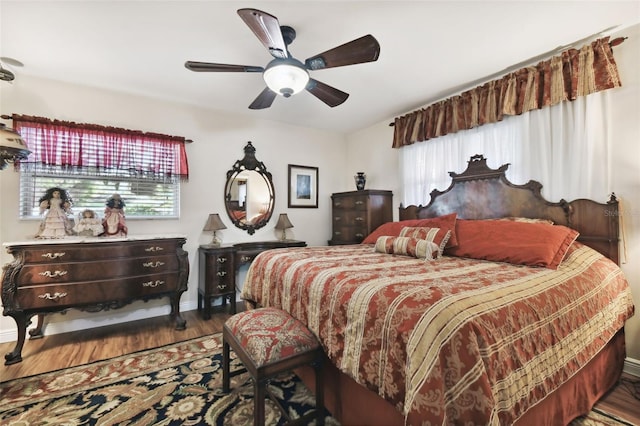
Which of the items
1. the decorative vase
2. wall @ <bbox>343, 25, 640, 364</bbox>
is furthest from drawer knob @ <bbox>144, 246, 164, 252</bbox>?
wall @ <bbox>343, 25, 640, 364</bbox>

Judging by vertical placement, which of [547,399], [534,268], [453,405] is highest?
[534,268]

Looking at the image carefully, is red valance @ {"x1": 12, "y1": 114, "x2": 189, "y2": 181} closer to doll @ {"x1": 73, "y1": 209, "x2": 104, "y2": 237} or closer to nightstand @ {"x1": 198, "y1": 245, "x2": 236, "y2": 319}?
doll @ {"x1": 73, "y1": 209, "x2": 104, "y2": 237}

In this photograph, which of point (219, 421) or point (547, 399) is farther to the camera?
point (219, 421)

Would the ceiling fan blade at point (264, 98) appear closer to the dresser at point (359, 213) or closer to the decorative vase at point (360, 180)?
the dresser at point (359, 213)

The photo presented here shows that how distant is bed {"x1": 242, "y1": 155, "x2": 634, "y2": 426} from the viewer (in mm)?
956

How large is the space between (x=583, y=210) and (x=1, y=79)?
17.1ft

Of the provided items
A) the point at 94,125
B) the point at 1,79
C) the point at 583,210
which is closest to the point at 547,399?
the point at 583,210

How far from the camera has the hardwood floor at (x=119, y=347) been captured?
70.6 inches

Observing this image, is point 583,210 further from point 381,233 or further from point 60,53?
point 60,53

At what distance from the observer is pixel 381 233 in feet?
10.4

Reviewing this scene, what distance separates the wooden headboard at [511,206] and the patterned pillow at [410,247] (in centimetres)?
95

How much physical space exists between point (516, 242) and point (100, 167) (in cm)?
405

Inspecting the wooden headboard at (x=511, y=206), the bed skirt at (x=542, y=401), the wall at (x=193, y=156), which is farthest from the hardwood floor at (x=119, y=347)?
the wooden headboard at (x=511, y=206)

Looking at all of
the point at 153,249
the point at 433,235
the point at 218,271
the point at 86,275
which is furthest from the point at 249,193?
the point at 433,235
